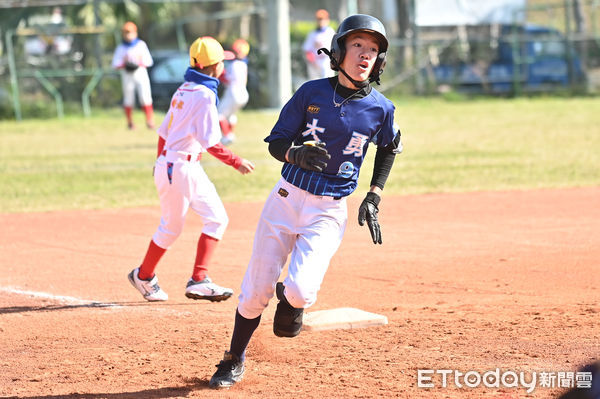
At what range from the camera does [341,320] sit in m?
6.29

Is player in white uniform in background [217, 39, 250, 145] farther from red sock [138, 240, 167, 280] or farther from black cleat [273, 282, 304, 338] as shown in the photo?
black cleat [273, 282, 304, 338]

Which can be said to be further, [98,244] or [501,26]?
[501,26]

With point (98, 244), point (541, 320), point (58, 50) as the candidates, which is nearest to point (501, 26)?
point (58, 50)

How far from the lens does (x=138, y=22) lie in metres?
29.5

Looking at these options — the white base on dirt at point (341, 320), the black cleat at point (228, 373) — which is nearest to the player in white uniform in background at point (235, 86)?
the white base on dirt at point (341, 320)

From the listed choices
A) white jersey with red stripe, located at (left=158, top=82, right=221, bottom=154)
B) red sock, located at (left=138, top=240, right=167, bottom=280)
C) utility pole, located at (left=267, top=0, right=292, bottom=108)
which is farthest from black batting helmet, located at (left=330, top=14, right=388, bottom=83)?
utility pole, located at (left=267, top=0, right=292, bottom=108)

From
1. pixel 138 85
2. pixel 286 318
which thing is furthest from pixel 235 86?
pixel 286 318

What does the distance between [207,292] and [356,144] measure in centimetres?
249

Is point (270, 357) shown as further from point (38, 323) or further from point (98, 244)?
point (98, 244)

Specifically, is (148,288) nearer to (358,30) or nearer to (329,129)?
(329,129)

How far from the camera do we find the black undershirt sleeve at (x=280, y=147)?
4.87 metres

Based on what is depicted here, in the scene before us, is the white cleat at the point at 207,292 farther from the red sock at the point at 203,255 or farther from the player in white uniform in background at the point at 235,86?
the player in white uniform in background at the point at 235,86

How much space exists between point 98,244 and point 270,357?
4.48 metres

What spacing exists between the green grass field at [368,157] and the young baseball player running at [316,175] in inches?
283
